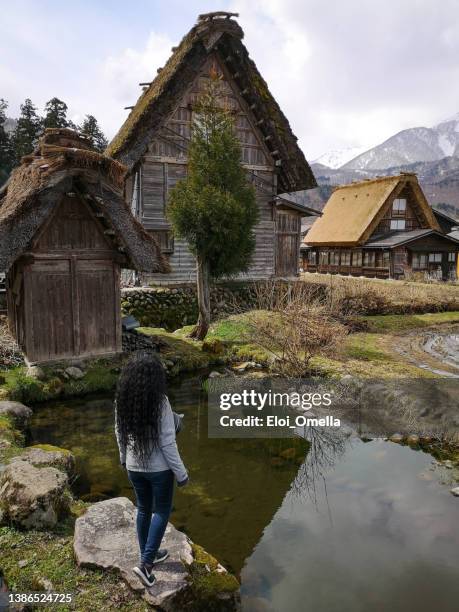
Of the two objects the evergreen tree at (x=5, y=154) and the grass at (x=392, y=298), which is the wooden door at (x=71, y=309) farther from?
the evergreen tree at (x=5, y=154)

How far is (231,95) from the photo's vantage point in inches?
717

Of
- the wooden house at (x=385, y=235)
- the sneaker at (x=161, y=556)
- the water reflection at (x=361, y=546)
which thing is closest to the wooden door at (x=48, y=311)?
the water reflection at (x=361, y=546)

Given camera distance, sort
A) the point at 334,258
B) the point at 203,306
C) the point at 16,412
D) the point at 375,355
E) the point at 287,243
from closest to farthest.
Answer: the point at 16,412 → the point at 375,355 → the point at 203,306 → the point at 287,243 → the point at 334,258

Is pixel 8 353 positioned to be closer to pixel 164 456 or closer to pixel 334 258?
pixel 164 456

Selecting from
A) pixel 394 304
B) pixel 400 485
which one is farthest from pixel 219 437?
pixel 394 304

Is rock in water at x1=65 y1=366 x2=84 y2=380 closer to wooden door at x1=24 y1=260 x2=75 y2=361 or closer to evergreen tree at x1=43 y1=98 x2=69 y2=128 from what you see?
wooden door at x1=24 y1=260 x2=75 y2=361

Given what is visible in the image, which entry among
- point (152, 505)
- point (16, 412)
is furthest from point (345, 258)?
point (152, 505)

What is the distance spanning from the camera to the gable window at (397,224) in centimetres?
3260

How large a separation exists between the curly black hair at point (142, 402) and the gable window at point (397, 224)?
3225 cm

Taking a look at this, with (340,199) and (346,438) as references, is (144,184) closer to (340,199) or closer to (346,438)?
(346,438)

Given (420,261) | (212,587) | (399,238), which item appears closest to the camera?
(212,587)

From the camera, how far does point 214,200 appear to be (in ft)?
40.3

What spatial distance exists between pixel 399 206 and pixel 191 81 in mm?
20722

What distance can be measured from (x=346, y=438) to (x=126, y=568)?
4786 mm
